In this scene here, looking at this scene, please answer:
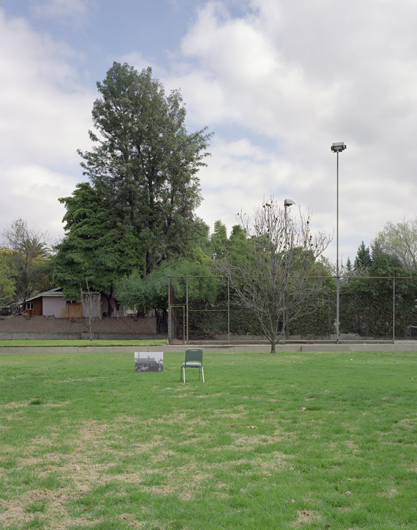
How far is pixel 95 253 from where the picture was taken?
38.7m

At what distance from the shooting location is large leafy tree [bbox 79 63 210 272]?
38969mm

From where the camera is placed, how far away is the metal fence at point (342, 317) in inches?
1011

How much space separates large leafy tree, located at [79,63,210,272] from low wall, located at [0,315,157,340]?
18.5 feet

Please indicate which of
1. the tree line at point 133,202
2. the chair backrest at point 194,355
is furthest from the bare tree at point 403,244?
the chair backrest at point 194,355

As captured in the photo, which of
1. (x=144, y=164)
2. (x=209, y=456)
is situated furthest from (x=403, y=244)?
(x=209, y=456)

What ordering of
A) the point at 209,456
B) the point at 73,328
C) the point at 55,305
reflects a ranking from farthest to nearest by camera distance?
the point at 55,305
the point at 73,328
the point at 209,456

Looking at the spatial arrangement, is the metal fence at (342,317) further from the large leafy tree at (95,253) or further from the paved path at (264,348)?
the large leafy tree at (95,253)

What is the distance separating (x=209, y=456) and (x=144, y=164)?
36229 mm

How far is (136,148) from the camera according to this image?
40531mm

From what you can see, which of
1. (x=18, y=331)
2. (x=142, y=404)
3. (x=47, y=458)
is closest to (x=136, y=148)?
(x=18, y=331)

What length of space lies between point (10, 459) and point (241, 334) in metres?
21.2

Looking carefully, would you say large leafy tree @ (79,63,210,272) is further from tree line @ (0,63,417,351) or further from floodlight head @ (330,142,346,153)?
floodlight head @ (330,142,346,153)

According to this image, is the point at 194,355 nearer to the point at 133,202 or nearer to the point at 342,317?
the point at 342,317

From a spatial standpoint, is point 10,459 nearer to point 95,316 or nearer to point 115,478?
point 115,478
